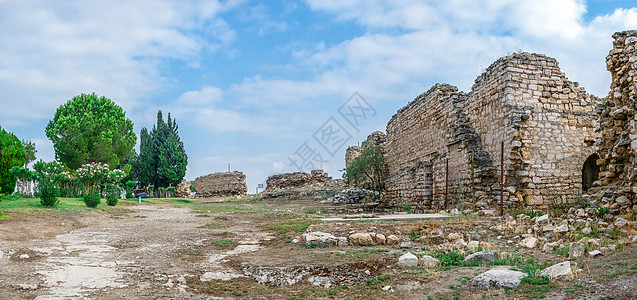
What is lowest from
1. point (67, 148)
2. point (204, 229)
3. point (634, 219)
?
point (204, 229)

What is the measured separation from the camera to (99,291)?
434cm

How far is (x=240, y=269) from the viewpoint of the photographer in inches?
218

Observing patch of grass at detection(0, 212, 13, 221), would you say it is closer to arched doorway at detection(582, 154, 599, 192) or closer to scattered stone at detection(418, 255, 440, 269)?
scattered stone at detection(418, 255, 440, 269)

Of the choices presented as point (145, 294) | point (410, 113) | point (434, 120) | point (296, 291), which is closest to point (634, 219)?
point (296, 291)

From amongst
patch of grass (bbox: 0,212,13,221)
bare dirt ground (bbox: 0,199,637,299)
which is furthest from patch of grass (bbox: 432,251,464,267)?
patch of grass (bbox: 0,212,13,221)

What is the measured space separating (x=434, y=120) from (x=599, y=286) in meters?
13.3

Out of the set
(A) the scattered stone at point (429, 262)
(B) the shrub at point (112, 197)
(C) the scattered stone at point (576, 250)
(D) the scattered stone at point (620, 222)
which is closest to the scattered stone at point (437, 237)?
(A) the scattered stone at point (429, 262)

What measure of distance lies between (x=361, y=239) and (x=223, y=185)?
36332 mm

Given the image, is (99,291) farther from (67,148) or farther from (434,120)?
(67,148)

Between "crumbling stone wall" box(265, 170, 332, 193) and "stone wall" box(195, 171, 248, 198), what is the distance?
18.4ft

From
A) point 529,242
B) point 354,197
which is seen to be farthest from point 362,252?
point 354,197

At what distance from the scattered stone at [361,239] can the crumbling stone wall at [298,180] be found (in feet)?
92.5

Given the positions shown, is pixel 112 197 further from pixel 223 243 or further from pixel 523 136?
pixel 523 136

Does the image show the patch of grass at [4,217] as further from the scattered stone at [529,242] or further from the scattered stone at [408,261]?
the scattered stone at [529,242]
